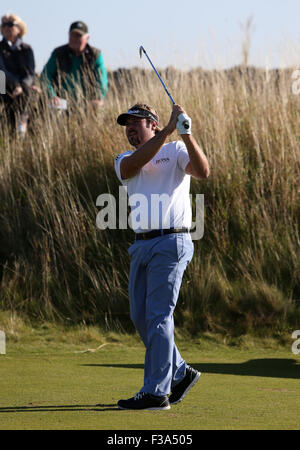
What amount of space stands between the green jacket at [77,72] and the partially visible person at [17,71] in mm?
263

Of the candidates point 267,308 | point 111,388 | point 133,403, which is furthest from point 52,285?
point 133,403

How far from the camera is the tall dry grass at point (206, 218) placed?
9320 mm

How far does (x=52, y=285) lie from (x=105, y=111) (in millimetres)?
2798

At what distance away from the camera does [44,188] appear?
1039 cm

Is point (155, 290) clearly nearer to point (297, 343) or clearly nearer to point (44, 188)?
point (297, 343)

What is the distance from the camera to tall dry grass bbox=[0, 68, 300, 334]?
9.32 meters

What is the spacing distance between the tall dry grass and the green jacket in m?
0.48

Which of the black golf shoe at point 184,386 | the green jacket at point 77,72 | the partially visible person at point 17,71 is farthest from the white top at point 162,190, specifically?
the green jacket at point 77,72
